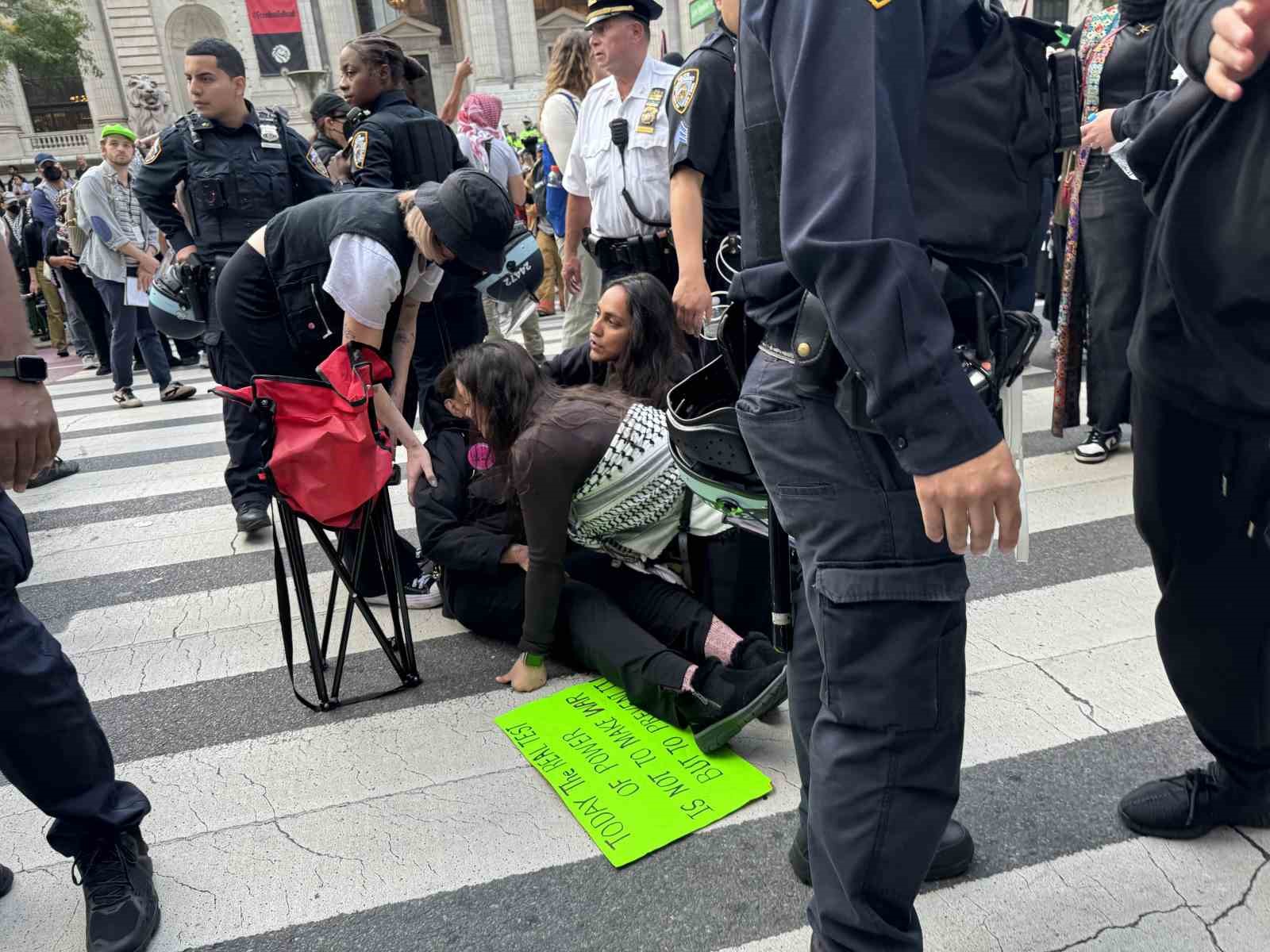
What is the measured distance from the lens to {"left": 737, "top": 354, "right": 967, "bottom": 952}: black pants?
1.28 meters

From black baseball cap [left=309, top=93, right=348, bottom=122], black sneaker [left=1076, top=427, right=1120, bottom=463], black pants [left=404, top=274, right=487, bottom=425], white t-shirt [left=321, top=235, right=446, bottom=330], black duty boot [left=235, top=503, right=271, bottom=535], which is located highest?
black baseball cap [left=309, top=93, right=348, bottom=122]

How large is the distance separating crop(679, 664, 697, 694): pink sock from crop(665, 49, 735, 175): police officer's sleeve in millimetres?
1641

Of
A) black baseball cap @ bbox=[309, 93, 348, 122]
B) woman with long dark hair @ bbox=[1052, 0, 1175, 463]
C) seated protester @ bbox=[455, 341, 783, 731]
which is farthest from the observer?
black baseball cap @ bbox=[309, 93, 348, 122]

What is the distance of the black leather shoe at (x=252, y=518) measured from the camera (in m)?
4.34

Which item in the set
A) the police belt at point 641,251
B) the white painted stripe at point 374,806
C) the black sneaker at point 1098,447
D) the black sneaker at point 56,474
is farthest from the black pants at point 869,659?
the black sneaker at point 56,474

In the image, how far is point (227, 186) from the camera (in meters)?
4.11

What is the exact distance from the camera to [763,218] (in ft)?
4.58

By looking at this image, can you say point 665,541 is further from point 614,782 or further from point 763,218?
point 763,218

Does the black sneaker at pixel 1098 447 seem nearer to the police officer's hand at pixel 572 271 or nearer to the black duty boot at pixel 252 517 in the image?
the police officer's hand at pixel 572 271

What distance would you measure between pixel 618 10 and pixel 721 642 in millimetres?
2676

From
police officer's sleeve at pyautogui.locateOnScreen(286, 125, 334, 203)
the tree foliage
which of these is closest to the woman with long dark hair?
police officer's sleeve at pyautogui.locateOnScreen(286, 125, 334, 203)

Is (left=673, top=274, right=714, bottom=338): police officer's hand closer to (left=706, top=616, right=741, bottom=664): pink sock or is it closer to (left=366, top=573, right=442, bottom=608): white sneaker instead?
(left=706, top=616, right=741, bottom=664): pink sock

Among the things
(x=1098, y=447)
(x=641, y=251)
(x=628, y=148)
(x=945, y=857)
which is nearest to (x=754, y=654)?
(x=945, y=857)

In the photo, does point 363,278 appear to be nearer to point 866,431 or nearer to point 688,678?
point 688,678
